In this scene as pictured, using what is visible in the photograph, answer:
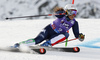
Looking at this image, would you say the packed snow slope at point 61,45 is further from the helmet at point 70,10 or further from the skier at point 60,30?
the helmet at point 70,10

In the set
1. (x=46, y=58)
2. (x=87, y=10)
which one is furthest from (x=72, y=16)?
(x=87, y=10)

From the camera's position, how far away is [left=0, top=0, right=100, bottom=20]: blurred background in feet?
125

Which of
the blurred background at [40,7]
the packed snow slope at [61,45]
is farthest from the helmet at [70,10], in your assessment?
the blurred background at [40,7]

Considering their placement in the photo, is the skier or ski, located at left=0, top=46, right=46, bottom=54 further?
the skier

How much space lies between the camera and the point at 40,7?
136ft

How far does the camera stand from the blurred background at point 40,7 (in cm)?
3819

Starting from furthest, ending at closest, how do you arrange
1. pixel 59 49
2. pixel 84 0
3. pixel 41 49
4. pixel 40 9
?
pixel 40 9 < pixel 84 0 < pixel 59 49 < pixel 41 49

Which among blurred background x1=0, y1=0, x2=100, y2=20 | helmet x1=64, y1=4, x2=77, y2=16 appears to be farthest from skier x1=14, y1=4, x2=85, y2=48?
blurred background x1=0, y1=0, x2=100, y2=20

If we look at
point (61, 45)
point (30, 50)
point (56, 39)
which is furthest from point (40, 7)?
point (30, 50)

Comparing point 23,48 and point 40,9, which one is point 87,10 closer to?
point 40,9

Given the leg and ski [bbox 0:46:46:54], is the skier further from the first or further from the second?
ski [bbox 0:46:46:54]

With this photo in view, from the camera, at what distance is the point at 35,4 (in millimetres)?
39219

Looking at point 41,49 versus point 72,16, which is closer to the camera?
point 41,49

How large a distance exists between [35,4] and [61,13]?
35.6 meters
